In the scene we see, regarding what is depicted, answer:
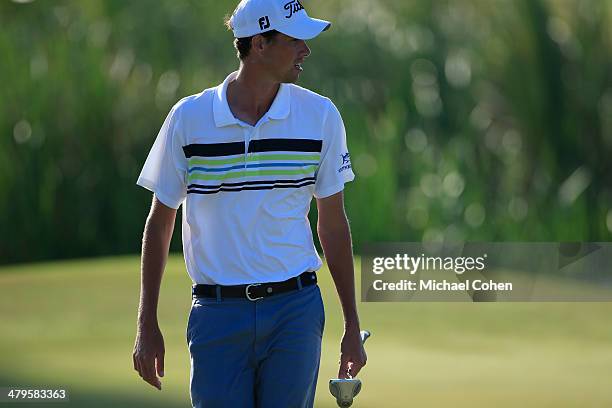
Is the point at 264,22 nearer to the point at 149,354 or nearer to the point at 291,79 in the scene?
the point at 291,79

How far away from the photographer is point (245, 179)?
158 inches

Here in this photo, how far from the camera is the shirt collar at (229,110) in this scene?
13.3ft

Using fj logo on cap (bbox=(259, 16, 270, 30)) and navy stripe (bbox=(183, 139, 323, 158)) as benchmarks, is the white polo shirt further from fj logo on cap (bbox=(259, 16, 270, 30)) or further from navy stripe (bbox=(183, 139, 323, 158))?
fj logo on cap (bbox=(259, 16, 270, 30))

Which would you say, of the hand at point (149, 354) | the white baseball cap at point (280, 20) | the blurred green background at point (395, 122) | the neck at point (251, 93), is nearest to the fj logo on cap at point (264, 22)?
the white baseball cap at point (280, 20)

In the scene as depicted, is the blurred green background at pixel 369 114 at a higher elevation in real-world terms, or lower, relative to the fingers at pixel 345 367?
higher

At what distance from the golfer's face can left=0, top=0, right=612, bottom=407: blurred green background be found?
21.5 feet

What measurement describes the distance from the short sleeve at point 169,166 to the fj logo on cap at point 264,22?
12.7 inches

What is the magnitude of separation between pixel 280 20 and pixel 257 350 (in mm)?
892

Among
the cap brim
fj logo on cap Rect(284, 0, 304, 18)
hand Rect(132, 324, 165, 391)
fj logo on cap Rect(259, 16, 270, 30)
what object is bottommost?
hand Rect(132, 324, 165, 391)

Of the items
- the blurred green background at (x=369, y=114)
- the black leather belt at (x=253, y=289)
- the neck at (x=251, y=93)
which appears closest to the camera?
the black leather belt at (x=253, y=289)

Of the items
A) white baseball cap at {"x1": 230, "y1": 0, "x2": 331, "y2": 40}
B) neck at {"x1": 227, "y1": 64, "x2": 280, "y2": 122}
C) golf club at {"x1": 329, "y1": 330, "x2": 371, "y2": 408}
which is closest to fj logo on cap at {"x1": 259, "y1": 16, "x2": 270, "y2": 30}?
white baseball cap at {"x1": 230, "y1": 0, "x2": 331, "y2": 40}

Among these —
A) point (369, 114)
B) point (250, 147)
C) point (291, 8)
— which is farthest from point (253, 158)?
point (369, 114)

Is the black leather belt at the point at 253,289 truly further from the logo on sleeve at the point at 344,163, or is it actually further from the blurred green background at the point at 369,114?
the blurred green background at the point at 369,114

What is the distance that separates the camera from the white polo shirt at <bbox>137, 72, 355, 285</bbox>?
4.02 metres
